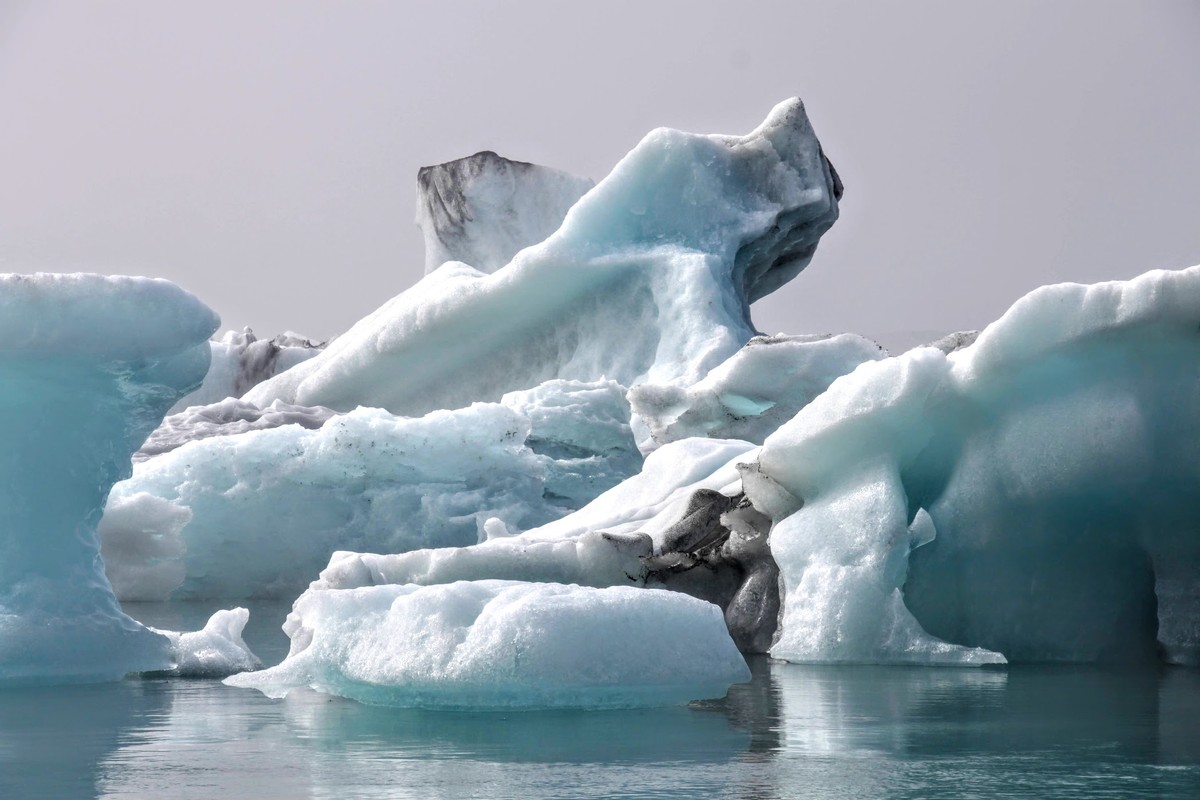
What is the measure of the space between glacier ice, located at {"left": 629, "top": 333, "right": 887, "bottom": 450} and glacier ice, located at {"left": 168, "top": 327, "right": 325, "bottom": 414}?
7.09 metres

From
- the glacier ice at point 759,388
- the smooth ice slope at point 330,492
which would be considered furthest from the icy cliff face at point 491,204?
the glacier ice at point 759,388

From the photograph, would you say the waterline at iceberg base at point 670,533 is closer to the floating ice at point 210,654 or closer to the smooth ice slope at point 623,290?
the floating ice at point 210,654

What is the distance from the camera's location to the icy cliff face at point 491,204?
1541cm

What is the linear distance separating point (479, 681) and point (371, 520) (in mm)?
5859

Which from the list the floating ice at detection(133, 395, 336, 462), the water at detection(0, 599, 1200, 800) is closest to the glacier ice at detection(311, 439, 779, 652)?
the water at detection(0, 599, 1200, 800)

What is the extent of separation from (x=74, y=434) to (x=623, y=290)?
26.5ft

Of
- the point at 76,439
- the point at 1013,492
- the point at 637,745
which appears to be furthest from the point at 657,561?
the point at 637,745

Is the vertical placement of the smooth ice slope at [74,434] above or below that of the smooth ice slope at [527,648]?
above

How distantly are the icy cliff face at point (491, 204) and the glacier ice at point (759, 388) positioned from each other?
6259 mm

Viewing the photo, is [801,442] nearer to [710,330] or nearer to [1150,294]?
[1150,294]

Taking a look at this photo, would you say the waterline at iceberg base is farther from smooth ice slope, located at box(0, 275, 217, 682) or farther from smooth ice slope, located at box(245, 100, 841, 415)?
smooth ice slope, located at box(245, 100, 841, 415)

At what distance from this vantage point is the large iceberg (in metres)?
4.30

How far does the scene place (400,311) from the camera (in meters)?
12.6

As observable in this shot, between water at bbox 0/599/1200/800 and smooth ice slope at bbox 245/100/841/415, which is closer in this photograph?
water at bbox 0/599/1200/800
